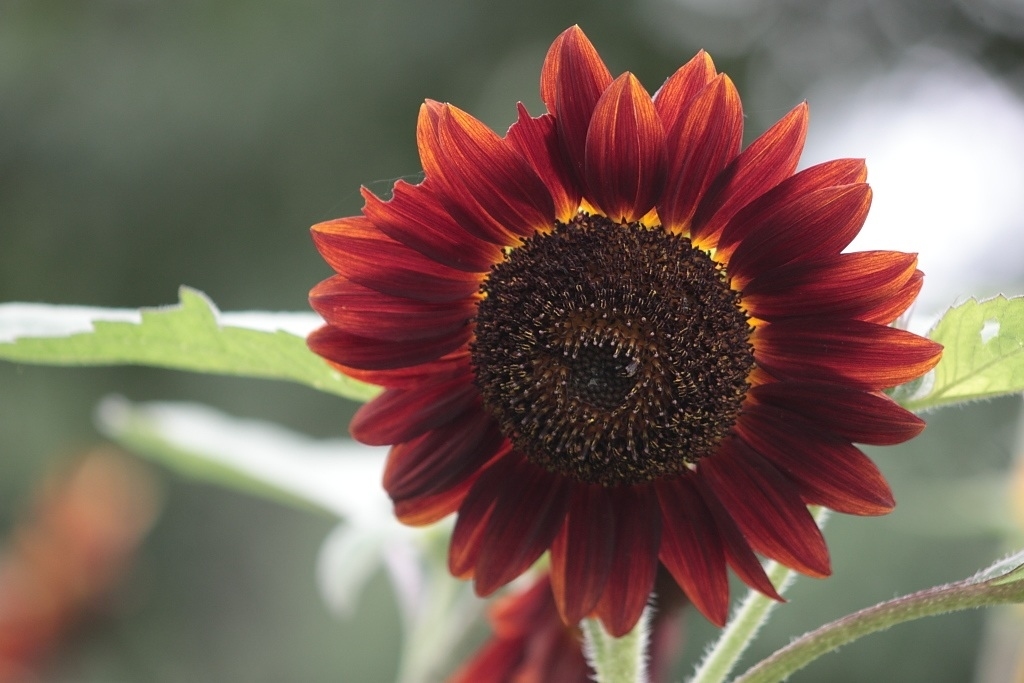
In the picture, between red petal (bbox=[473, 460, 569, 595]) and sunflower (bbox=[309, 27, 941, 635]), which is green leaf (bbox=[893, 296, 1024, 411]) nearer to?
sunflower (bbox=[309, 27, 941, 635])

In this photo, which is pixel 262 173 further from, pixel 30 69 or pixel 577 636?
pixel 577 636

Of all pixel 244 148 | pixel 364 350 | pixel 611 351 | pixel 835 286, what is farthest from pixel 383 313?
pixel 244 148

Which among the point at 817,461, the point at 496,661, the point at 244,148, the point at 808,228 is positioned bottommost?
the point at 496,661

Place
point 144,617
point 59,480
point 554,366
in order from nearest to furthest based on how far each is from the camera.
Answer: point 554,366, point 59,480, point 144,617

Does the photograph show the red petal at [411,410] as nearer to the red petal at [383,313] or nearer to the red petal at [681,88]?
the red petal at [383,313]

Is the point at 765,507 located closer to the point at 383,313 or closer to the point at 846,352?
the point at 846,352

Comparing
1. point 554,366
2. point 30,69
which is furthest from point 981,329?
point 30,69

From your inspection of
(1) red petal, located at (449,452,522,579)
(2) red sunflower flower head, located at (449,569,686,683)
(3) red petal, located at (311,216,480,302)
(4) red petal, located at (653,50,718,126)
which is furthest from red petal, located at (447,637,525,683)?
(4) red petal, located at (653,50,718,126)

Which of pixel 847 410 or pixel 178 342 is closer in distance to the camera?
pixel 847 410
